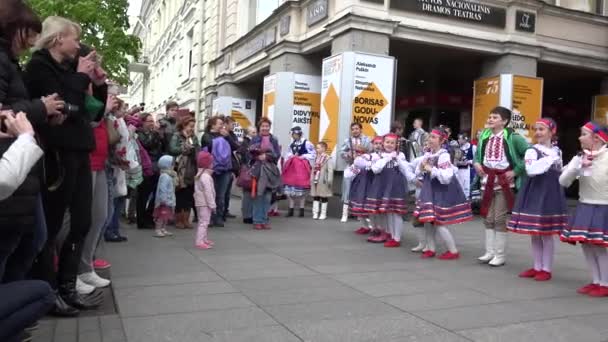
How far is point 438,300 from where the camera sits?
190 inches

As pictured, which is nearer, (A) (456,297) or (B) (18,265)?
(B) (18,265)

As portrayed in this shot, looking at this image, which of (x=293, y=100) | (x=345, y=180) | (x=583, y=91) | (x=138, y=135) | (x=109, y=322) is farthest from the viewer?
(x=583, y=91)

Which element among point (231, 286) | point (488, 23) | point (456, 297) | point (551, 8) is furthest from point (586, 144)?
point (551, 8)

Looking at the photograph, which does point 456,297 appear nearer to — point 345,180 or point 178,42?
point 345,180

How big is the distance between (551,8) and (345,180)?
25.0ft

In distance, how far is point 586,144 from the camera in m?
5.38

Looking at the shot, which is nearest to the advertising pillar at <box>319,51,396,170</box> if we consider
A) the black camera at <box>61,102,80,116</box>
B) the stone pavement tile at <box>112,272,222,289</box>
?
the stone pavement tile at <box>112,272,222,289</box>

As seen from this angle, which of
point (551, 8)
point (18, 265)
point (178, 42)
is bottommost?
point (18, 265)

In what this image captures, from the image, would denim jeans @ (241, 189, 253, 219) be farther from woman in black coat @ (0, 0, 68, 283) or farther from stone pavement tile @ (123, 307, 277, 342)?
woman in black coat @ (0, 0, 68, 283)

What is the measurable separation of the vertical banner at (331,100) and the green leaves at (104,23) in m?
9.23

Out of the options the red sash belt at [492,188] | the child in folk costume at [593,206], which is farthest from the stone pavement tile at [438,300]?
the red sash belt at [492,188]

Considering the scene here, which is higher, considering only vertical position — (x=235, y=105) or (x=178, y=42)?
(x=178, y=42)

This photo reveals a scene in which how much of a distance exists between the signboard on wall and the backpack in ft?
17.6

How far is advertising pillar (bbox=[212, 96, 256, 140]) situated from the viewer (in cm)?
2081
